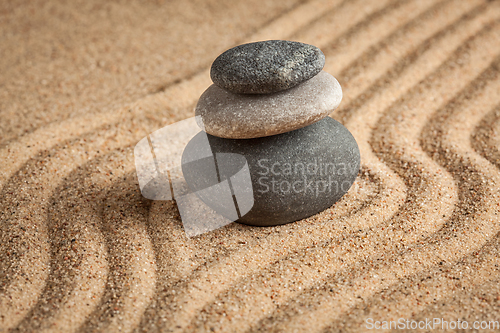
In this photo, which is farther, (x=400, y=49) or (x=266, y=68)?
(x=400, y=49)

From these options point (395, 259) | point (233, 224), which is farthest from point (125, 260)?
point (395, 259)

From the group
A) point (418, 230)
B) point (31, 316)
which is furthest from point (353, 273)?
point (31, 316)

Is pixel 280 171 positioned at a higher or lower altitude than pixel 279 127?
lower

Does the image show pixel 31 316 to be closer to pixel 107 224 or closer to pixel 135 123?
pixel 107 224

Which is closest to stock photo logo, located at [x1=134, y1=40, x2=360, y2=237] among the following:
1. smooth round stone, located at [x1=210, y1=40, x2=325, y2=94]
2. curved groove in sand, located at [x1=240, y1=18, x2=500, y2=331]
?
smooth round stone, located at [x1=210, y1=40, x2=325, y2=94]

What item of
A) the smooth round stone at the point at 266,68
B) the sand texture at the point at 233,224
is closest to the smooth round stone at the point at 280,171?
the sand texture at the point at 233,224
